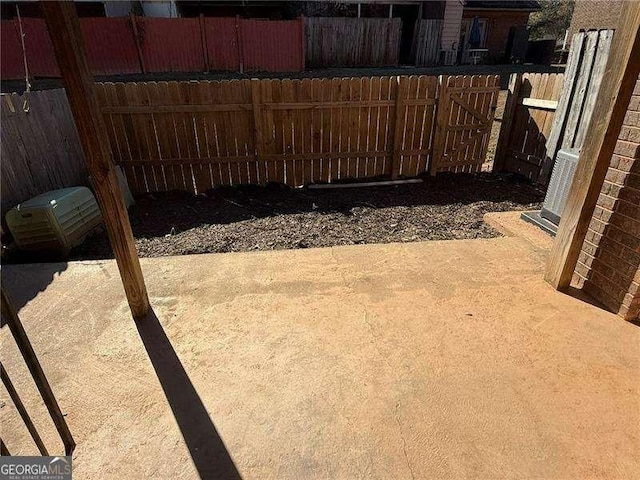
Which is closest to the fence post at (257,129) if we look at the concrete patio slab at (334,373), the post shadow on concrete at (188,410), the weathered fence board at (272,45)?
the concrete patio slab at (334,373)

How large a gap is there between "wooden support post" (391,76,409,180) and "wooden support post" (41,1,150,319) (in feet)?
15.9

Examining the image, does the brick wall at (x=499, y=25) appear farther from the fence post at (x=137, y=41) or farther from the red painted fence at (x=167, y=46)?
the fence post at (x=137, y=41)

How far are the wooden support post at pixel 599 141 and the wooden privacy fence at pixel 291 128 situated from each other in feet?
12.7

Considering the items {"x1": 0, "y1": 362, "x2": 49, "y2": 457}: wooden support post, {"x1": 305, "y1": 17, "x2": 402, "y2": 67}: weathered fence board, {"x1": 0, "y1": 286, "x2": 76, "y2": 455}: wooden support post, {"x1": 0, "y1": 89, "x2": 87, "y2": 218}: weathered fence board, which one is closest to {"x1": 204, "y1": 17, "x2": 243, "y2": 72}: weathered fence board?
{"x1": 305, "y1": 17, "x2": 402, "y2": 67}: weathered fence board

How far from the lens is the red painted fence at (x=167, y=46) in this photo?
14.2 meters

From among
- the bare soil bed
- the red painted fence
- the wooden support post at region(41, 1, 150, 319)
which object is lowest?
the bare soil bed

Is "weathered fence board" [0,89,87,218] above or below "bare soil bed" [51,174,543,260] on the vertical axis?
above

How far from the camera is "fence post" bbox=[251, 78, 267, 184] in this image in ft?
18.1

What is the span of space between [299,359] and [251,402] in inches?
15.6

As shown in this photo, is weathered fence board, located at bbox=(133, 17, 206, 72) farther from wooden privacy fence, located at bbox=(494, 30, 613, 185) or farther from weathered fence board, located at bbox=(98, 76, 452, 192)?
wooden privacy fence, located at bbox=(494, 30, 613, 185)

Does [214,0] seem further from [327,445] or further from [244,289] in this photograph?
Answer: [327,445]

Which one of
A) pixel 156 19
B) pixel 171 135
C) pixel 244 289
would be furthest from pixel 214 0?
pixel 244 289

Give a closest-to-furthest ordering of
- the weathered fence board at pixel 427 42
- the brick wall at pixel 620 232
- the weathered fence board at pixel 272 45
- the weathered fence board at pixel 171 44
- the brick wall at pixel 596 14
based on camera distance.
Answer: the brick wall at pixel 620 232 < the weathered fence board at pixel 171 44 < the weathered fence board at pixel 272 45 < the weathered fence board at pixel 427 42 < the brick wall at pixel 596 14

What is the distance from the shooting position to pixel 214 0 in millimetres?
16891
